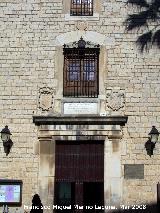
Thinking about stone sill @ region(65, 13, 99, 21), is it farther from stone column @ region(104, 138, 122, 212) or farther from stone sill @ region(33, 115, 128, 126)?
stone column @ region(104, 138, 122, 212)

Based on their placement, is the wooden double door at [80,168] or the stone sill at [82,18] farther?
the stone sill at [82,18]

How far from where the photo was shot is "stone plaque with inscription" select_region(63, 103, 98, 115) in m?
13.3

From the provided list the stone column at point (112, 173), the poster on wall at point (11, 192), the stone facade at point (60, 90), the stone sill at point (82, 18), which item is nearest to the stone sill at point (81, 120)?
the stone facade at point (60, 90)

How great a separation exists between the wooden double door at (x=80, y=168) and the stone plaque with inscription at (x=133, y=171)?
0.66 metres

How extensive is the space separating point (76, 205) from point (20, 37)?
16.3ft

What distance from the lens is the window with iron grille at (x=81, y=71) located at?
13555 millimetres

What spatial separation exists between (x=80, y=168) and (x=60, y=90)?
2211 millimetres

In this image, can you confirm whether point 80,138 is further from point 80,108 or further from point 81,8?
point 81,8

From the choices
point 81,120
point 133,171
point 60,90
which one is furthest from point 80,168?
point 60,90

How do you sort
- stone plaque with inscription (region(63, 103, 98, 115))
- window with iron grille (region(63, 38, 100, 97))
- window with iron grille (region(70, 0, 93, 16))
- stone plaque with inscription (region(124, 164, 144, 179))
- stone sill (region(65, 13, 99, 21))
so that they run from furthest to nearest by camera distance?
window with iron grille (region(70, 0, 93, 16)) < stone sill (region(65, 13, 99, 21)) < window with iron grille (region(63, 38, 100, 97)) < stone plaque with inscription (region(63, 103, 98, 115)) < stone plaque with inscription (region(124, 164, 144, 179))

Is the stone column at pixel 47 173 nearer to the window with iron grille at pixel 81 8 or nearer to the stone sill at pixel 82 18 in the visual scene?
the stone sill at pixel 82 18

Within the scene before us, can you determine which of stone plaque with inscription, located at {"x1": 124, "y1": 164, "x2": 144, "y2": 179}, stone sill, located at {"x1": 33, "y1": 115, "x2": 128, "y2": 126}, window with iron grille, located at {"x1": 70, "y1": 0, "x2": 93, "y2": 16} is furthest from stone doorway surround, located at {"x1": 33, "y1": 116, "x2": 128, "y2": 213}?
window with iron grille, located at {"x1": 70, "y1": 0, "x2": 93, "y2": 16}

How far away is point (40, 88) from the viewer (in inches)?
531

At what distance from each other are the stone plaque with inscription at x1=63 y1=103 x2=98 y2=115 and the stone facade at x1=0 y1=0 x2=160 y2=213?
0.38ft
